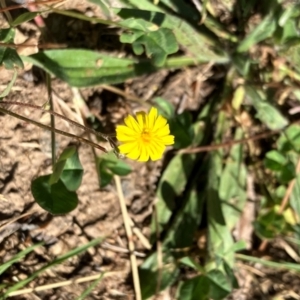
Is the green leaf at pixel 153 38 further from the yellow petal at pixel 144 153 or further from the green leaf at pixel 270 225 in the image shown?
the green leaf at pixel 270 225

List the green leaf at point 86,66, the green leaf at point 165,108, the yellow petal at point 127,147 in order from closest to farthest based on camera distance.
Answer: the yellow petal at point 127,147, the green leaf at point 86,66, the green leaf at point 165,108

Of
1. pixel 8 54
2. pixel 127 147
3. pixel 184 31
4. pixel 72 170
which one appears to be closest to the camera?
pixel 127 147

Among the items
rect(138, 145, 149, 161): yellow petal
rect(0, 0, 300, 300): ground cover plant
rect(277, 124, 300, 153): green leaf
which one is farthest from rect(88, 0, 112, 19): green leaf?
rect(277, 124, 300, 153): green leaf

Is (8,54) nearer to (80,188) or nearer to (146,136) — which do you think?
(146,136)

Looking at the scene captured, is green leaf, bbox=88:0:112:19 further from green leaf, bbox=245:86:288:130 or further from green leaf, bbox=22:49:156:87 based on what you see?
green leaf, bbox=245:86:288:130

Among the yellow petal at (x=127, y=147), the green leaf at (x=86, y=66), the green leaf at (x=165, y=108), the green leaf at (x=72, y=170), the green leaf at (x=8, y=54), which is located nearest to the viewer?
the yellow petal at (x=127, y=147)

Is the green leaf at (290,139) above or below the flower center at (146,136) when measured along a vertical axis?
below

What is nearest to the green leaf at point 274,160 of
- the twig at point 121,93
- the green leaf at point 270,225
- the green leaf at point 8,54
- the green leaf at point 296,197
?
the green leaf at point 296,197

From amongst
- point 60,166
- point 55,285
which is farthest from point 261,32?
point 55,285
